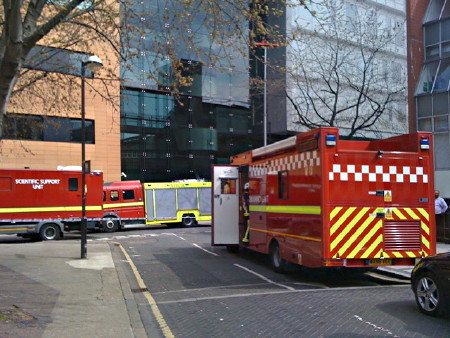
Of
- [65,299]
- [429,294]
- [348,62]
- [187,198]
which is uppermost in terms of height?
[348,62]

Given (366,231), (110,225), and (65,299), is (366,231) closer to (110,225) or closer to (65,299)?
(65,299)

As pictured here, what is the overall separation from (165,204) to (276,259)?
17.8m

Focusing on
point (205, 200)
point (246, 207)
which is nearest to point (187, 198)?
point (205, 200)

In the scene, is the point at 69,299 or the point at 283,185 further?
the point at 283,185

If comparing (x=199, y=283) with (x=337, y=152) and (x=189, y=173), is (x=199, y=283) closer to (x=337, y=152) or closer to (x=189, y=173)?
(x=337, y=152)

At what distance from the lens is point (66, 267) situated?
11.8 meters

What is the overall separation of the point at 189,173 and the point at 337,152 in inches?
1099

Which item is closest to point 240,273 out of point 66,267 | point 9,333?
point 66,267

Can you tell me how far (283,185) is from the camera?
410 inches

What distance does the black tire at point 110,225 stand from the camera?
86.2 ft

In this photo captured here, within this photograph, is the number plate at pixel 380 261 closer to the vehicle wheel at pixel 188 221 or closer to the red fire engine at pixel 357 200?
the red fire engine at pixel 357 200

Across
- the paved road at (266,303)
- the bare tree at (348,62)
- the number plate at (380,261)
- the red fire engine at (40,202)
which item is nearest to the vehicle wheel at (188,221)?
the red fire engine at (40,202)

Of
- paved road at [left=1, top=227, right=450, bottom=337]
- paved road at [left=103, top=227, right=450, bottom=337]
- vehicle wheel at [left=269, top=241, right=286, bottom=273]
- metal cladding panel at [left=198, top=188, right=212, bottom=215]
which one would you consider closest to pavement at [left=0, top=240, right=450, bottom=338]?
paved road at [left=1, top=227, right=450, bottom=337]

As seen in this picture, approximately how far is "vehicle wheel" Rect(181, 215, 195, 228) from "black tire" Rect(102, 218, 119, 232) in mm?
4285
